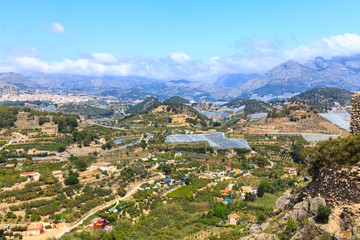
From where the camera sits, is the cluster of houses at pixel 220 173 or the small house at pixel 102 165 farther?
the small house at pixel 102 165

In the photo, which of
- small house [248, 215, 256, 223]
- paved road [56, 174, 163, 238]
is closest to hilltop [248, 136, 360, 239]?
small house [248, 215, 256, 223]

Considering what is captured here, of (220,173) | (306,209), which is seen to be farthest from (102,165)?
(306,209)

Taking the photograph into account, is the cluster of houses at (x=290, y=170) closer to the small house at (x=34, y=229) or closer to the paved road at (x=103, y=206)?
the paved road at (x=103, y=206)

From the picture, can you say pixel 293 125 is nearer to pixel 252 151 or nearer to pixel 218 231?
pixel 252 151

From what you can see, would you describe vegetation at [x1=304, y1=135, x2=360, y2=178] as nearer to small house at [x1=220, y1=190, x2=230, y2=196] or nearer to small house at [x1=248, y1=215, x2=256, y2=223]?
small house at [x1=248, y1=215, x2=256, y2=223]

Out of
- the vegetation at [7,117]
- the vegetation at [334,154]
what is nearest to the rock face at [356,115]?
the vegetation at [334,154]

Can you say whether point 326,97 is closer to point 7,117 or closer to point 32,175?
point 32,175
